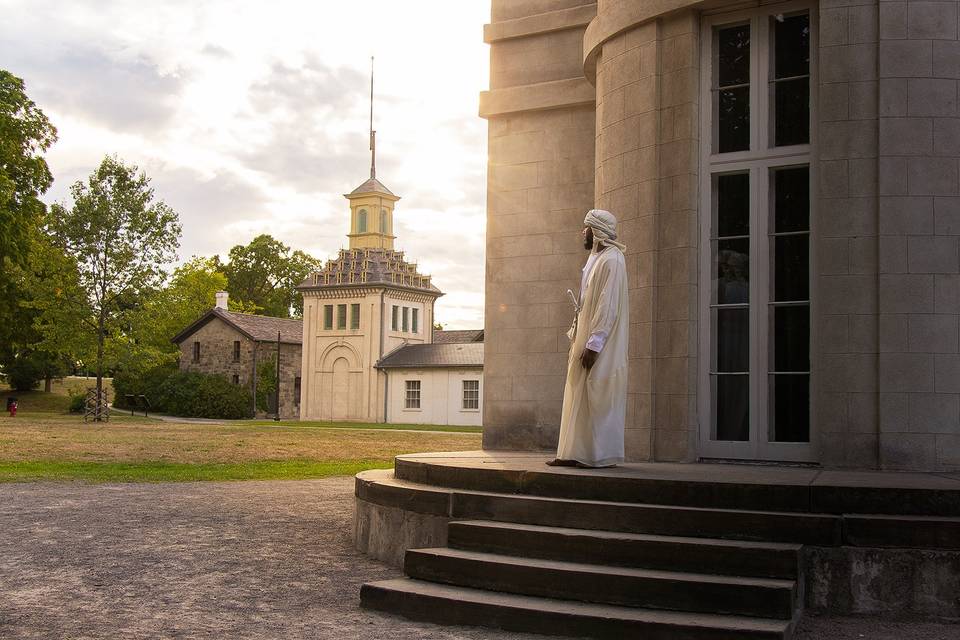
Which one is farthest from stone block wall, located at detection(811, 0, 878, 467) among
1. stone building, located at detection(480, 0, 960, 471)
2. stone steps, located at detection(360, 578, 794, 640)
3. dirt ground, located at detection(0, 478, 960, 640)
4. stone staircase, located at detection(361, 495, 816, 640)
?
stone steps, located at detection(360, 578, 794, 640)

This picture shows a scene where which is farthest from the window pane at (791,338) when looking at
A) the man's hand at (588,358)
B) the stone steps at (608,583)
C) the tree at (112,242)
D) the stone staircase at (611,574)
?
the tree at (112,242)

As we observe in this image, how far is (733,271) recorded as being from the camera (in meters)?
9.83

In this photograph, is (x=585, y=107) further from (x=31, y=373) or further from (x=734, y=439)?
(x=31, y=373)

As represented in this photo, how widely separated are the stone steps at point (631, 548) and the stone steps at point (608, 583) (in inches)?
2.2

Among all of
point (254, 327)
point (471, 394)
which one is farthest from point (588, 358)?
point (254, 327)

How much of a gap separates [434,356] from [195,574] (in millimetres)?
49877

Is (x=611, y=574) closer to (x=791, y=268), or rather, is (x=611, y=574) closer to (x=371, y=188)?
(x=791, y=268)

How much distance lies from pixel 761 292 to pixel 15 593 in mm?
6808

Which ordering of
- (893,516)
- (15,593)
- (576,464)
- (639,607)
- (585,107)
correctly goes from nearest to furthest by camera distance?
(639,607) → (893,516) → (15,593) → (576,464) → (585,107)

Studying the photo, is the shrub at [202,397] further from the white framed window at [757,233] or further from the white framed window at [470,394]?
the white framed window at [757,233]

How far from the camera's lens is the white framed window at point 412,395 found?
57.6 m

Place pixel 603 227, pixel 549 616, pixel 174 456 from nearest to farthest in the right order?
pixel 549 616 → pixel 603 227 → pixel 174 456

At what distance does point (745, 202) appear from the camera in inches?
386

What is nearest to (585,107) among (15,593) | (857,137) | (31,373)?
(857,137)
